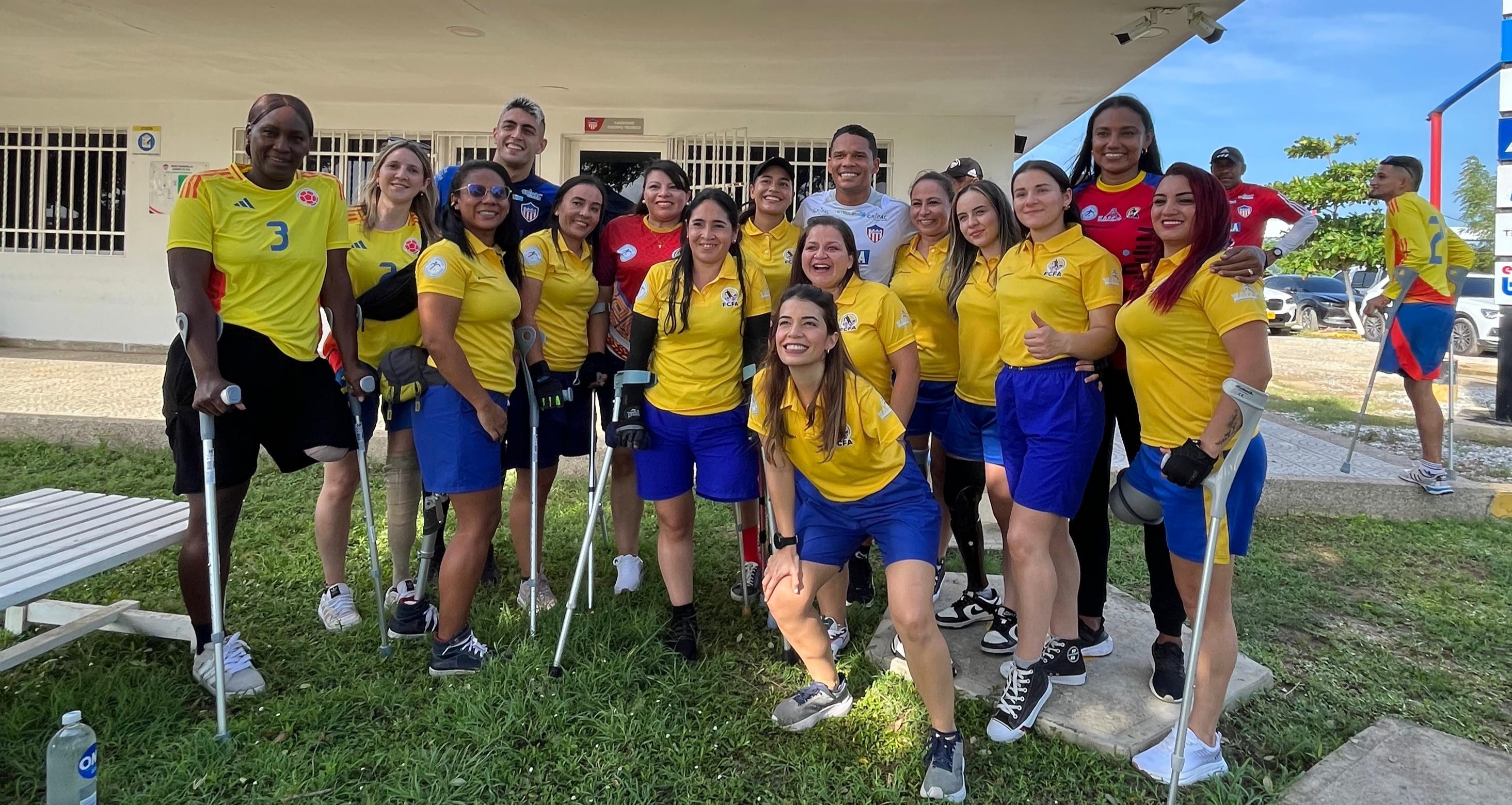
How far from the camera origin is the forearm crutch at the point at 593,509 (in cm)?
313

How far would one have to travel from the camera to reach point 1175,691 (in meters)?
2.98

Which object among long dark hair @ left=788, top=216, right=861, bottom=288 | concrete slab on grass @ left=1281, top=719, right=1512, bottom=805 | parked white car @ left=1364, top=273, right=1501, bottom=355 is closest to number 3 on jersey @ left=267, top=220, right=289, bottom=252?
long dark hair @ left=788, top=216, right=861, bottom=288

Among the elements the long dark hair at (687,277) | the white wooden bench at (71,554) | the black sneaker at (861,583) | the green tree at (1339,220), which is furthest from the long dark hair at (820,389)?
the green tree at (1339,220)

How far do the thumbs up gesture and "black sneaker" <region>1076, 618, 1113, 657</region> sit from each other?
115 cm

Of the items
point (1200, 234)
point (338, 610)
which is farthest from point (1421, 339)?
point (338, 610)

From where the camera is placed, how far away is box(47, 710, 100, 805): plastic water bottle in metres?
2.19

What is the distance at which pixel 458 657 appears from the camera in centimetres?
312

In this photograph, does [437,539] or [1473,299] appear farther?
[1473,299]

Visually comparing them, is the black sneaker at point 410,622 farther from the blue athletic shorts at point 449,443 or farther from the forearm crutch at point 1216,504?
the forearm crutch at point 1216,504

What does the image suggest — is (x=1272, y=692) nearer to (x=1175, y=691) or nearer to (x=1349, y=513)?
(x=1175, y=691)

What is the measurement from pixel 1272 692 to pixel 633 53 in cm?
641

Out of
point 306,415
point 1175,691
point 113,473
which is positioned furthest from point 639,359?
point 113,473

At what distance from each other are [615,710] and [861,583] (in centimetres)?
143

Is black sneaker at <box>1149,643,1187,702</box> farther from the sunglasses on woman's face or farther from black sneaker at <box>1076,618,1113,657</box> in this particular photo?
the sunglasses on woman's face
